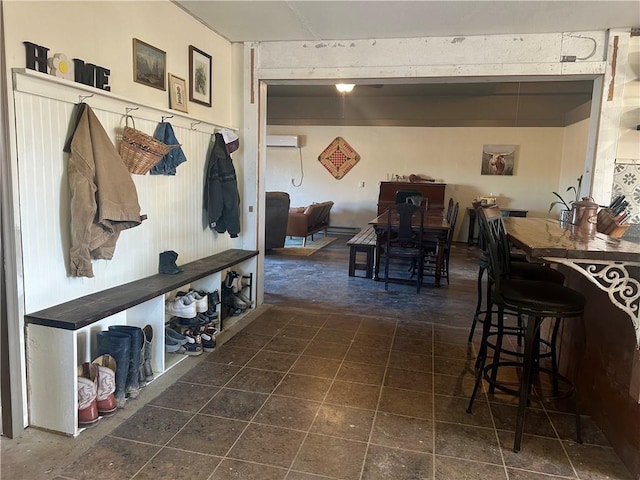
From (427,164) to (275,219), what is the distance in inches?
156

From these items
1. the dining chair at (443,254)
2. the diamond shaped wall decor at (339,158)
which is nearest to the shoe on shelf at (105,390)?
the dining chair at (443,254)

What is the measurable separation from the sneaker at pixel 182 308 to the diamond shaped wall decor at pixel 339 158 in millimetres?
7224

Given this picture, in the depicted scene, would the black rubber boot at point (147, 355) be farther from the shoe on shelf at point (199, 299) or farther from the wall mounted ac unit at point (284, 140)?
the wall mounted ac unit at point (284, 140)

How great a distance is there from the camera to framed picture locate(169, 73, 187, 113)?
3.21 meters

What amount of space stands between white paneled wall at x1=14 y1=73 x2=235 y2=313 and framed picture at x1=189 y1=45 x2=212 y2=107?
16.4 inches

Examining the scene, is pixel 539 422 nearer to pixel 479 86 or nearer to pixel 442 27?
pixel 442 27

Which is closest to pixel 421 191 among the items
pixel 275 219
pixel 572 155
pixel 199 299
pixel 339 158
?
pixel 339 158

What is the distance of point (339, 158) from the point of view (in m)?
Result: 9.96

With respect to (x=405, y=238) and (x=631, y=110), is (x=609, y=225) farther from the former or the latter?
(x=405, y=238)

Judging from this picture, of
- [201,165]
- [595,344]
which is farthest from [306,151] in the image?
→ [595,344]

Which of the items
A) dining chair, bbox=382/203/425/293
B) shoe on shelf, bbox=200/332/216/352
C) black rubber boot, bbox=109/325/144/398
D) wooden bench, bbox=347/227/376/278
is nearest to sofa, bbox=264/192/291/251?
wooden bench, bbox=347/227/376/278

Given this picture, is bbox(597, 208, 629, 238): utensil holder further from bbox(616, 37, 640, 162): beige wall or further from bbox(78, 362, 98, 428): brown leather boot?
bbox(78, 362, 98, 428): brown leather boot

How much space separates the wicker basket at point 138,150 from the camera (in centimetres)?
264

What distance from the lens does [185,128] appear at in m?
3.35
